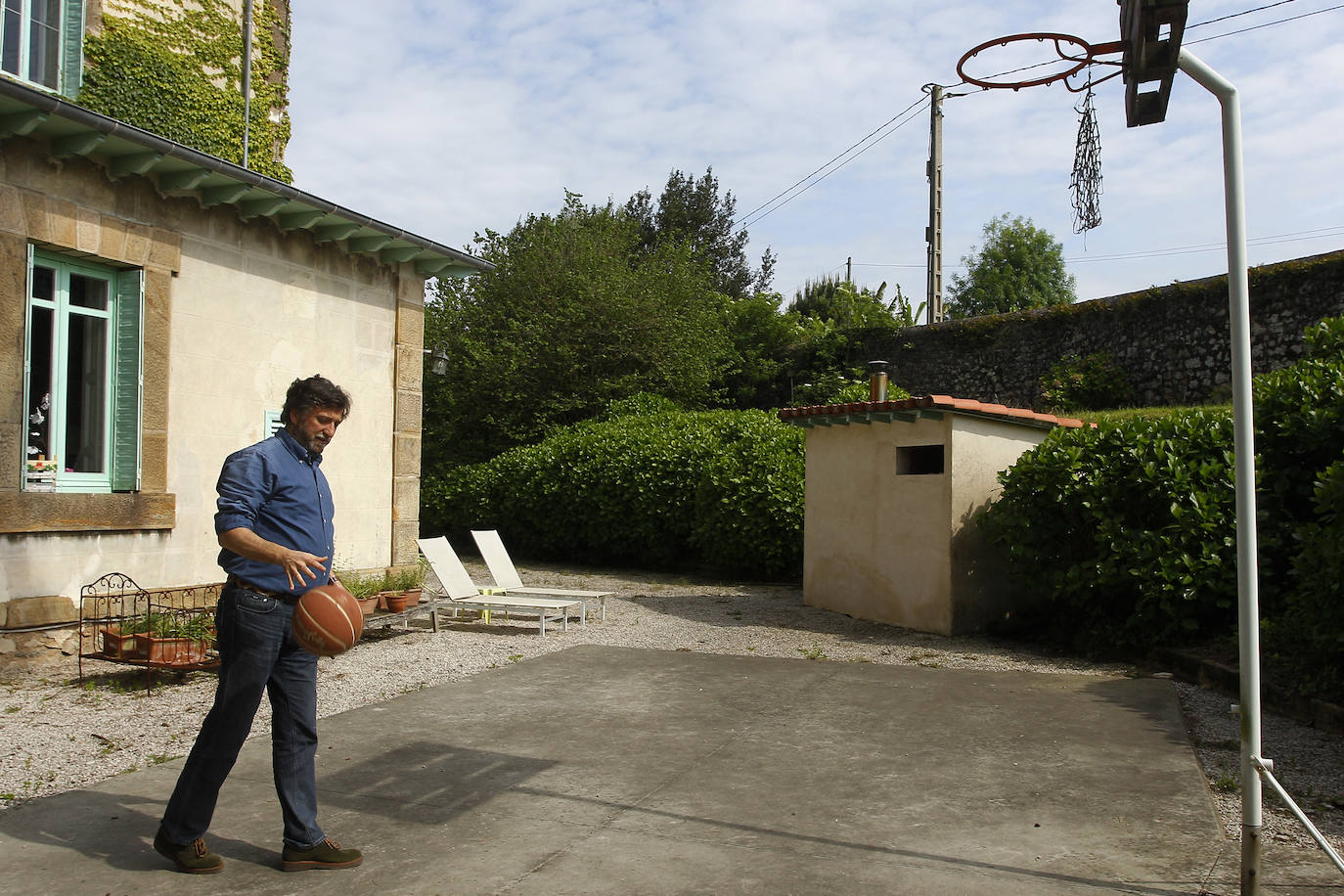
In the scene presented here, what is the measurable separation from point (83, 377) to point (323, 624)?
5.38 metres

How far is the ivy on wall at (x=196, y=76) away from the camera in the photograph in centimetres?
987

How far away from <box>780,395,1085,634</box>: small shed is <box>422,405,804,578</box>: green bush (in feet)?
8.73

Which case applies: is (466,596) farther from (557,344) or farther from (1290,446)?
(557,344)

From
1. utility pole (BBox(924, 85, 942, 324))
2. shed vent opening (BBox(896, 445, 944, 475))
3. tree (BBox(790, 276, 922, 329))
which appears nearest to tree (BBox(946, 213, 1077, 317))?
tree (BBox(790, 276, 922, 329))

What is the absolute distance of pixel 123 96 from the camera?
32.6 ft

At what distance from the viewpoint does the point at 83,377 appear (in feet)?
26.1

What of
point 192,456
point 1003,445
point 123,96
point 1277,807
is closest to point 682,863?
point 1277,807

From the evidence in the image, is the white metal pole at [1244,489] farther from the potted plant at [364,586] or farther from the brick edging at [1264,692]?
the potted plant at [364,586]

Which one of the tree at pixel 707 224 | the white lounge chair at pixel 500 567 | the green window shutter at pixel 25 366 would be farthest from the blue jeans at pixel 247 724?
the tree at pixel 707 224

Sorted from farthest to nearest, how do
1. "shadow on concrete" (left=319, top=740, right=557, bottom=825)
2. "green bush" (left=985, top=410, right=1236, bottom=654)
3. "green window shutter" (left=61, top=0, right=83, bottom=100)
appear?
"green window shutter" (left=61, top=0, right=83, bottom=100), "green bush" (left=985, top=410, right=1236, bottom=654), "shadow on concrete" (left=319, top=740, right=557, bottom=825)

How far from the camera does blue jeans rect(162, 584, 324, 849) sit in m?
3.77

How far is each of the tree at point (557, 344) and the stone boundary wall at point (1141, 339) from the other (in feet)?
13.2

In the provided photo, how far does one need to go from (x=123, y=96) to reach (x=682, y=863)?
9.39 meters

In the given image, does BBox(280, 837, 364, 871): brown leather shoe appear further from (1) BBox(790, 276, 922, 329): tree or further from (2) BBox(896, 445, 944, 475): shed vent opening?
(1) BBox(790, 276, 922, 329): tree
